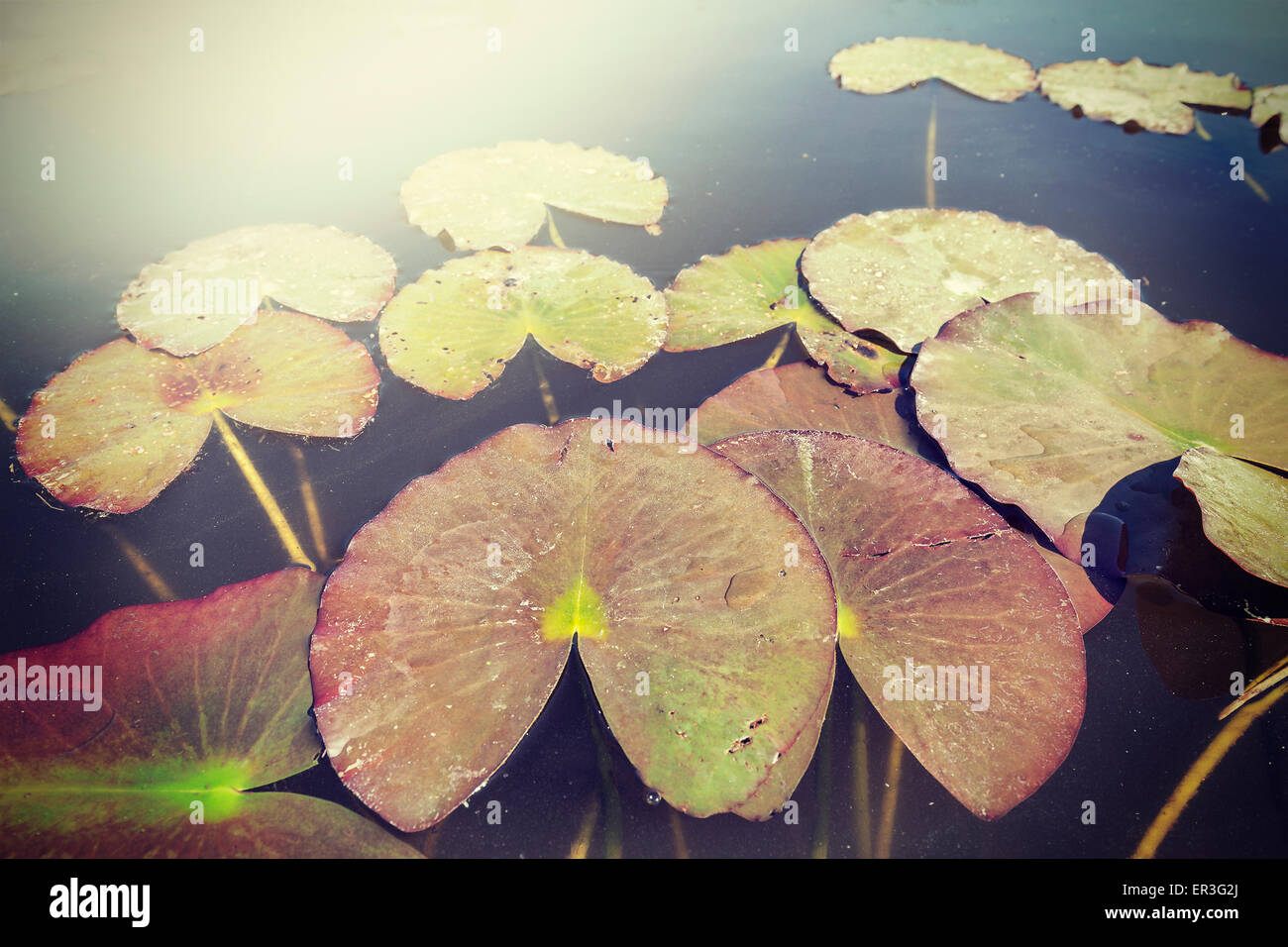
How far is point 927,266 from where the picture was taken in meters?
2.36

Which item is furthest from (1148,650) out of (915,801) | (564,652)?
(564,652)

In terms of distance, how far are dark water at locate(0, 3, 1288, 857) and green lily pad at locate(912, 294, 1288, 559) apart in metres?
0.18

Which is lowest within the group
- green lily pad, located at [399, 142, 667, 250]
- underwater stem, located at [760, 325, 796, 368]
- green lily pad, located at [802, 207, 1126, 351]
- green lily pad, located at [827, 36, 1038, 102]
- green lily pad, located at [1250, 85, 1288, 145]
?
underwater stem, located at [760, 325, 796, 368]

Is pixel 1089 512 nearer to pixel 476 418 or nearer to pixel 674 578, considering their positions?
pixel 674 578

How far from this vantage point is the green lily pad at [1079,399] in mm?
1722

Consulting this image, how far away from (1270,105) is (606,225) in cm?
337

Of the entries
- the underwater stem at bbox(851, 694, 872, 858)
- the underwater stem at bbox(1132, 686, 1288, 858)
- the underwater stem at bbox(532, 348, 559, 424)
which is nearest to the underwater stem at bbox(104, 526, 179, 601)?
the underwater stem at bbox(532, 348, 559, 424)

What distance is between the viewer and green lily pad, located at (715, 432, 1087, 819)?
1355 mm

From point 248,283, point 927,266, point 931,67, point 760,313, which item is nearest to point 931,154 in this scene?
point 931,67

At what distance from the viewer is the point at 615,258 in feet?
8.18

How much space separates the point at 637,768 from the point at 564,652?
29cm

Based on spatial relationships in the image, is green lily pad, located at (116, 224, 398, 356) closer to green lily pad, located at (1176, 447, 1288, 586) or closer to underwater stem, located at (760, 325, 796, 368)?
underwater stem, located at (760, 325, 796, 368)

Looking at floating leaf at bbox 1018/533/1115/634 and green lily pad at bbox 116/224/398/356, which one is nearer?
floating leaf at bbox 1018/533/1115/634

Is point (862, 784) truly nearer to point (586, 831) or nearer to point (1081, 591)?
point (586, 831)
